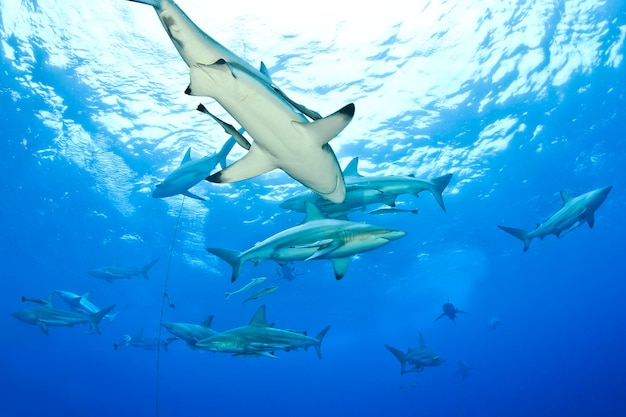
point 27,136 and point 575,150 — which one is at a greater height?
point 575,150

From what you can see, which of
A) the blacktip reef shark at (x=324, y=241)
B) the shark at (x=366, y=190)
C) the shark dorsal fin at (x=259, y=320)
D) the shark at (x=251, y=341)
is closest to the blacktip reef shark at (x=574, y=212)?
the shark at (x=366, y=190)

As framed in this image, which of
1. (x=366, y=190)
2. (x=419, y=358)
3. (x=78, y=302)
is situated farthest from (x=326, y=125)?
(x=78, y=302)

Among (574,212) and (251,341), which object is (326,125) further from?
(574,212)

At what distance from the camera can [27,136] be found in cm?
1712

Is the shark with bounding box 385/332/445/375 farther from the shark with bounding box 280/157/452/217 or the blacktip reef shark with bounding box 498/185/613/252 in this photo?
the shark with bounding box 280/157/452/217

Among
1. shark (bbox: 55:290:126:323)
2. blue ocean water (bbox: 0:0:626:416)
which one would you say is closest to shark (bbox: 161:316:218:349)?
blue ocean water (bbox: 0:0:626:416)

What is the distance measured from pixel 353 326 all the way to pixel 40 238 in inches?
1819

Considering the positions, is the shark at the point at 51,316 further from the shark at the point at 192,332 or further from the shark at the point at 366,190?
the shark at the point at 366,190

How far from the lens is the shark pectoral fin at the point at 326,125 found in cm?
181

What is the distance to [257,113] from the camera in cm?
181

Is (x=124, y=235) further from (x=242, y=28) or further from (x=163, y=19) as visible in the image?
(x=163, y=19)

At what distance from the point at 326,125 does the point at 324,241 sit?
223 cm

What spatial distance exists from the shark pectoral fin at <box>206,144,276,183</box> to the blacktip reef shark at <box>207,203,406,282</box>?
1.78 meters

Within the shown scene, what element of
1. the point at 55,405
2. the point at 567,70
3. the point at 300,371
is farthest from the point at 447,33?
the point at 300,371
